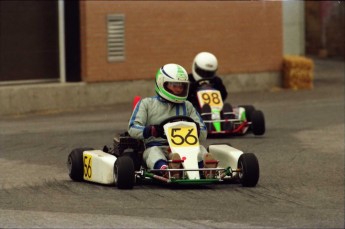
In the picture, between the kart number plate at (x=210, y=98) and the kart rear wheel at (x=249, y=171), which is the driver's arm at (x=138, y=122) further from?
the kart number plate at (x=210, y=98)

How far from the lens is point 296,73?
1059 inches

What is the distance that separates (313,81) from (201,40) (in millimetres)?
4229

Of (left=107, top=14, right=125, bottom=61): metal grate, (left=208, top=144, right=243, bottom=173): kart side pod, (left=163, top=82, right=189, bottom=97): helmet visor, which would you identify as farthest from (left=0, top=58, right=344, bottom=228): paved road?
(left=107, top=14, right=125, bottom=61): metal grate

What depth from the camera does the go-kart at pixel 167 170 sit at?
39.1 feet

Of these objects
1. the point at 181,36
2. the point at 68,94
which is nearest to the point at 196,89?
the point at 68,94

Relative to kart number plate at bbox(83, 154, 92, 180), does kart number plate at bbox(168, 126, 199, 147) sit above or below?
above

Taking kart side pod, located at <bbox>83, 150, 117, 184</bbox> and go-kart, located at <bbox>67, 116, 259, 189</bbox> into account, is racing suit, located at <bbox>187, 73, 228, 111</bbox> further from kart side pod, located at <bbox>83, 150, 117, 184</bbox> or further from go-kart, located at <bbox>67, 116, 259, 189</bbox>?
kart side pod, located at <bbox>83, 150, 117, 184</bbox>

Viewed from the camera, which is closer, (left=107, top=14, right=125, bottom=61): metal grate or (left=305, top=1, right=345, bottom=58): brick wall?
(left=107, top=14, right=125, bottom=61): metal grate

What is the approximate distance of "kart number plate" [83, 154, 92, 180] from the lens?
12.6 m

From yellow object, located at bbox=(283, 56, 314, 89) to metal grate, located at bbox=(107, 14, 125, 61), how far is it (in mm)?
4533

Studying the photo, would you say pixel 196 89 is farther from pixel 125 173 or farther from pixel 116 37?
pixel 125 173

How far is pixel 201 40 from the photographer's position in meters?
25.4

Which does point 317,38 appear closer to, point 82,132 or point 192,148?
point 82,132

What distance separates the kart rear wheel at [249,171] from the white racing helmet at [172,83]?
1.06m
